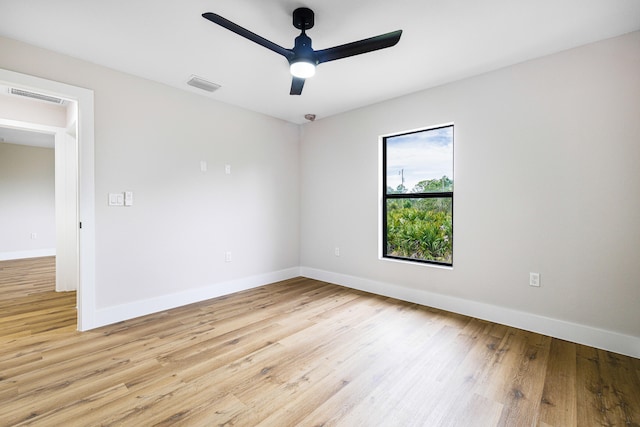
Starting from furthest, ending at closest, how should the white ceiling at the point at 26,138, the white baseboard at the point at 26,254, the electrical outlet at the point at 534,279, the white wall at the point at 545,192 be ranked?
the white baseboard at the point at 26,254 < the white ceiling at the point at 26,138 < the electrical outlet at the point at 534,279 < the white wall at the point at 545,192

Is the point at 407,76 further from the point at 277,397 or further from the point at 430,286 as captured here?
the point at 277,397

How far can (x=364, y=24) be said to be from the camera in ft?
6.96

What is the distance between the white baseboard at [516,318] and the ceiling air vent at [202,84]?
117 inches

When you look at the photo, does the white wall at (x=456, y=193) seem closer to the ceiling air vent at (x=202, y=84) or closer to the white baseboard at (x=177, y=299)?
the white baseboard at (x=177, y=299)

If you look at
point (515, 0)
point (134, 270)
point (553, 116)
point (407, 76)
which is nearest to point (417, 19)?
point (515, 0)

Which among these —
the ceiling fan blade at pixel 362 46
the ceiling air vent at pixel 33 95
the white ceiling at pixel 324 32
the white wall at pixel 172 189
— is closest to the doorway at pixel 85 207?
the white wall at pixel 172 189

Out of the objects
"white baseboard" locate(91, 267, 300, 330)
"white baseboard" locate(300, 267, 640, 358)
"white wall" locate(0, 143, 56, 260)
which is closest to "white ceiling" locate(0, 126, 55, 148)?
"white wall" locate(0, 143, 56, 260)

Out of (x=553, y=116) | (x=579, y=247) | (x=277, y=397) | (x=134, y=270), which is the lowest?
(x=277, y=397)

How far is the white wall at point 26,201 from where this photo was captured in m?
6.18

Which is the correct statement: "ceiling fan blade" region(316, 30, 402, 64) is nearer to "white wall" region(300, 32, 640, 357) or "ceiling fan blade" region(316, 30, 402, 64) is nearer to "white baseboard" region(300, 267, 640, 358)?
"white wall" region(300, 32, 640, 357)

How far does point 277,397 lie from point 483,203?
255 centimetres

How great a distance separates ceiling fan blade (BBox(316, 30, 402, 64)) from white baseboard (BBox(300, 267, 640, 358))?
258cm

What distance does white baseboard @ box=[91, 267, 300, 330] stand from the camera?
2.79m

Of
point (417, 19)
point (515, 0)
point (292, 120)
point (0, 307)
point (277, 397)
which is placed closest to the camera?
point (277, 397)
